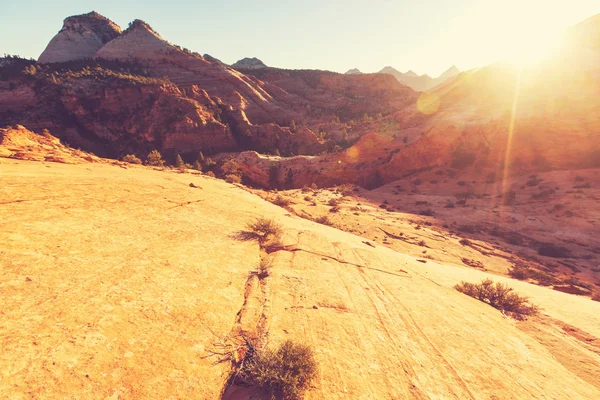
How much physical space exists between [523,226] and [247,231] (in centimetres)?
1679

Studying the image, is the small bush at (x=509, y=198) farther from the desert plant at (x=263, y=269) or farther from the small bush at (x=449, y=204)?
the desert plant at (x=263, y=269)

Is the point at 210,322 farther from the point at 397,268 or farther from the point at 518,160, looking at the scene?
the point at 518,160

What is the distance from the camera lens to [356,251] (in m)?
6.03

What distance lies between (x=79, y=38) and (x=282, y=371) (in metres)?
104

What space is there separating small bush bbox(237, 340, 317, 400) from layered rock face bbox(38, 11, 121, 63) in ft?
302

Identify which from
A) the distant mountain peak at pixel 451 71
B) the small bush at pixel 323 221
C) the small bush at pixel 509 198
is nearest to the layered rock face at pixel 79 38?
the small bush at pixel 323 221

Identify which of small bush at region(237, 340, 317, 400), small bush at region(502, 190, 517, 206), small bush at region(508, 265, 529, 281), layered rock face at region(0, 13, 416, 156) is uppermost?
layered rock face at region(0, 13, 416, 156)

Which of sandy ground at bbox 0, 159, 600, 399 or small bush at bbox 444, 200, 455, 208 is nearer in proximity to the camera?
sandy ground at bbox 0, 159, 600, 399

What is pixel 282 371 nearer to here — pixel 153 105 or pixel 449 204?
pixel 449 204

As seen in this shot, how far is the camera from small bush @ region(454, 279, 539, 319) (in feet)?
15.2

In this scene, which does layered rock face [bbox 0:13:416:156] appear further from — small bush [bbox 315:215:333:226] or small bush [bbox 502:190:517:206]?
small bush [bbox 315:215:333:226]

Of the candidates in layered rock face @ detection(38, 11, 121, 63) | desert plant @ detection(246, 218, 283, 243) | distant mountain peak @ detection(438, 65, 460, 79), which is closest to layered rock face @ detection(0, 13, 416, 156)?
layered rock face @ detection(38, 11, 121, 63)

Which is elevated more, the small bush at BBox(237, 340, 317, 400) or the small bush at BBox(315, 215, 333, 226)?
the small bush at BBox(315, 215, 333, 226)

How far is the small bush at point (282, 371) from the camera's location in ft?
7.29
